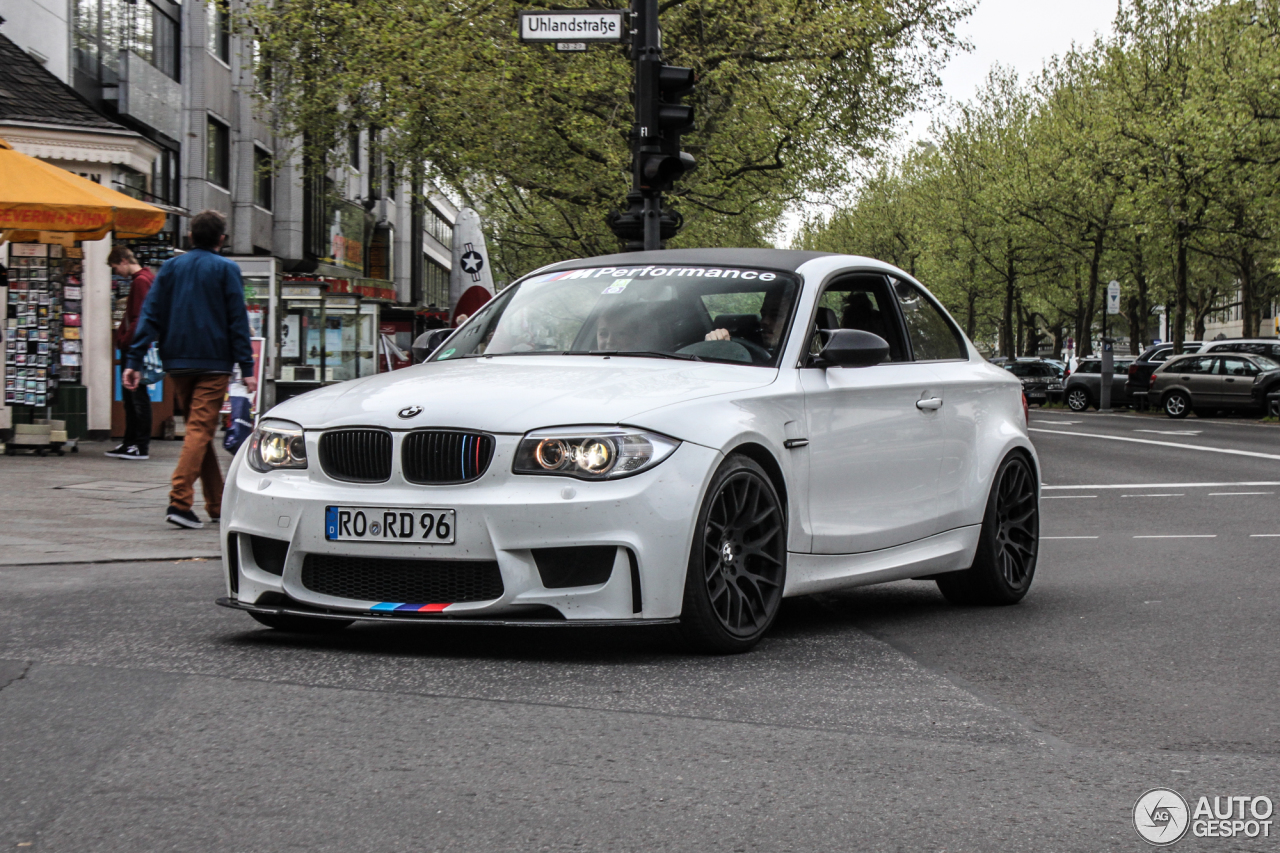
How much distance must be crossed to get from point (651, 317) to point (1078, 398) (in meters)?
39.7

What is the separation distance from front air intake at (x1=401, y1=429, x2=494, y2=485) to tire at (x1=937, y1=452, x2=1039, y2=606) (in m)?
2.88

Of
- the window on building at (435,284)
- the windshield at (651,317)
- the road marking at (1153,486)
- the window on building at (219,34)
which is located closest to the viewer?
Answer: the windshield at (651,317)

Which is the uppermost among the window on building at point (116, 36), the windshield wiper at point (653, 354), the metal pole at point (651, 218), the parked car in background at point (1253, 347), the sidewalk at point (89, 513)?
the window on building at point (116, 36)

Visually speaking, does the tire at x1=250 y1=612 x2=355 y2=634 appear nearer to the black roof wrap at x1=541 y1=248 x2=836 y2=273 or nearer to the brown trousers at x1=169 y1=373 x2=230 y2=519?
the black roof wrap at x1=541 y1=248 x2=836 y2=273

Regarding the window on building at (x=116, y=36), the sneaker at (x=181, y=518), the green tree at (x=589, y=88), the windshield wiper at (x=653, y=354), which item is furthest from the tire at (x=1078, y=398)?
the windshield wiper at (x=653, y=354)

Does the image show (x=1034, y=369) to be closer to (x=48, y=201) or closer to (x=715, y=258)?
(x=48, y=201)

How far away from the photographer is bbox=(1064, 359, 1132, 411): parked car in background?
4381cm

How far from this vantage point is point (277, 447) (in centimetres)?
573

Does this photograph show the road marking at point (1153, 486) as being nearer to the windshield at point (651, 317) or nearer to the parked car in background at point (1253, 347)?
the windshield at point (651, 317)

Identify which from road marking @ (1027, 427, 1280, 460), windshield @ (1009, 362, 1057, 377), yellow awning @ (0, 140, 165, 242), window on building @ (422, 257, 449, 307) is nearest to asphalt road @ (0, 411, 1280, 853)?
yellow awning @ (0, 140, 165, 242)

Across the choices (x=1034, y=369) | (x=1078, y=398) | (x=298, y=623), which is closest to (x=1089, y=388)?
(x=1078, y=398)

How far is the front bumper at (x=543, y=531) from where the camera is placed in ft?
17.1

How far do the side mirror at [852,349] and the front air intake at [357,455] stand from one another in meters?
1.82

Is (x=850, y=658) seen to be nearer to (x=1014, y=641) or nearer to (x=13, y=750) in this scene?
(x=1014, y=641)
